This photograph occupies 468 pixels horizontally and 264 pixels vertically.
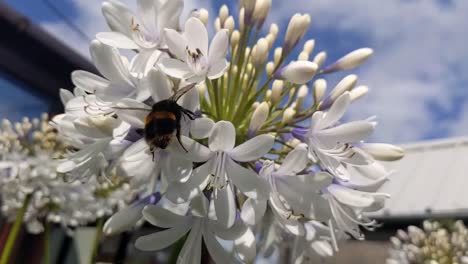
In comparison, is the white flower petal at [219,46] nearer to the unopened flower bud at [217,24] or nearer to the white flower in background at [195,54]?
the white flower in background at [195,54]

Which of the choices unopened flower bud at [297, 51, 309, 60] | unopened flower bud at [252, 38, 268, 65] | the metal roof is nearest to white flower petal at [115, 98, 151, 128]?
unopened flower bud at [252, 38, 268, 65]

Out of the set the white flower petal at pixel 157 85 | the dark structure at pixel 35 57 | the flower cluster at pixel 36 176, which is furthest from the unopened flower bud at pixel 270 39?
the dark structure at pixel 35 57

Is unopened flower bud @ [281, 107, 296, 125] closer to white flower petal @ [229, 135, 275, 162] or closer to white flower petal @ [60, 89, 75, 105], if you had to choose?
white flower petal @ [229, 135, 275, 162]

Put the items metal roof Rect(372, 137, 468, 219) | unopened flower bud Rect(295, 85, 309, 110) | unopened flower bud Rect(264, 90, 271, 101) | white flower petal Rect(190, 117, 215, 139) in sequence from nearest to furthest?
white flower petal Rect(190, 117, 215, 139) → unopened flower bud Rect(264, 90, 271, 101) → unopened flower bud Rect(295, 85, 309, 110) → metal roof Rect(372, 137, 468, 219)

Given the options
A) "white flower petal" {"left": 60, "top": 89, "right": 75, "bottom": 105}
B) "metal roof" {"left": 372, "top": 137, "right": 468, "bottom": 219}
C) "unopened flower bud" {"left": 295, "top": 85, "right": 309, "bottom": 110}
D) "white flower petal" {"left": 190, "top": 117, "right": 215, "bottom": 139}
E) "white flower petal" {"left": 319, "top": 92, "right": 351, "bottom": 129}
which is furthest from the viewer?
"metal roof" {"left": 372, "top": 137, "right": 468, "bottom": 219}

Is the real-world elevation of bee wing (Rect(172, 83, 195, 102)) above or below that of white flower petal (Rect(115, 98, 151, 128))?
above

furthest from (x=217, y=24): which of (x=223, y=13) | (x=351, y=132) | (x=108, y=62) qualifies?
(x=351, y=132)

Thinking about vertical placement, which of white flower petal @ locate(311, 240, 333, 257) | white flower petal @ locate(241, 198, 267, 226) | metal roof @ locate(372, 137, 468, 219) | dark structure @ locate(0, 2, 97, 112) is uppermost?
white flower petal @ locate(241, 198, 267, 226)

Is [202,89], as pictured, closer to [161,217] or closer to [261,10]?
[261,10]
